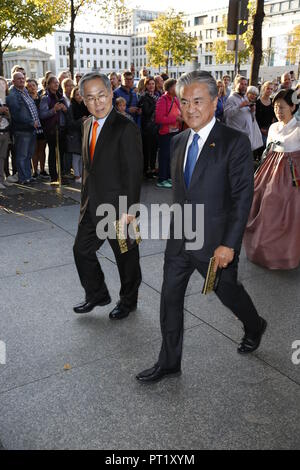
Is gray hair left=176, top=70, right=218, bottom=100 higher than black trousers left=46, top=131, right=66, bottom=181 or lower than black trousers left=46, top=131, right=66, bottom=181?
higher

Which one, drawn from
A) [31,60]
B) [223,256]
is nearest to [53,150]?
→ [223,256]

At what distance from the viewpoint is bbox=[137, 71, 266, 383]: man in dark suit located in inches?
100

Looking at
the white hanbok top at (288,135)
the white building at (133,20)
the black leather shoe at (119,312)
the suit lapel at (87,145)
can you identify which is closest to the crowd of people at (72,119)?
the white hanbok top at (288,135)

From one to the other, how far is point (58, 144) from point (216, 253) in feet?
24.0

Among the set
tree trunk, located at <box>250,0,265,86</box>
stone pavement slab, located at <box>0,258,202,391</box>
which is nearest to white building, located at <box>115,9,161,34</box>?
tree trunk, located at <box>250,0,265,86</box>

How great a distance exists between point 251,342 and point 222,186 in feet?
4.38

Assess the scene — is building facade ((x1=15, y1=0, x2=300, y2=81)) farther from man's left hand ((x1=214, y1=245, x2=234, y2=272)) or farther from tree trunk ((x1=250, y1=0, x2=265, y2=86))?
man's left hand ((x1=214, y1=245, x2=234, y2=272))

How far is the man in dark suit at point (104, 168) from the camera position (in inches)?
131

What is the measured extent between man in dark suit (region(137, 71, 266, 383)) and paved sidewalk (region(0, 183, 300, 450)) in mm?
290

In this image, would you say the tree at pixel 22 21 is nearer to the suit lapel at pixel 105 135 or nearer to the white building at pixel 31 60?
the suit lapel at pixel 105 135

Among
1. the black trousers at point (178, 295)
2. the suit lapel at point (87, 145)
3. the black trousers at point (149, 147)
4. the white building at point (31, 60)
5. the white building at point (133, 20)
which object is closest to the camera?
the black trousers at point (178, 295)

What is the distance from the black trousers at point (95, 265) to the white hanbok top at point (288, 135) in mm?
2281
